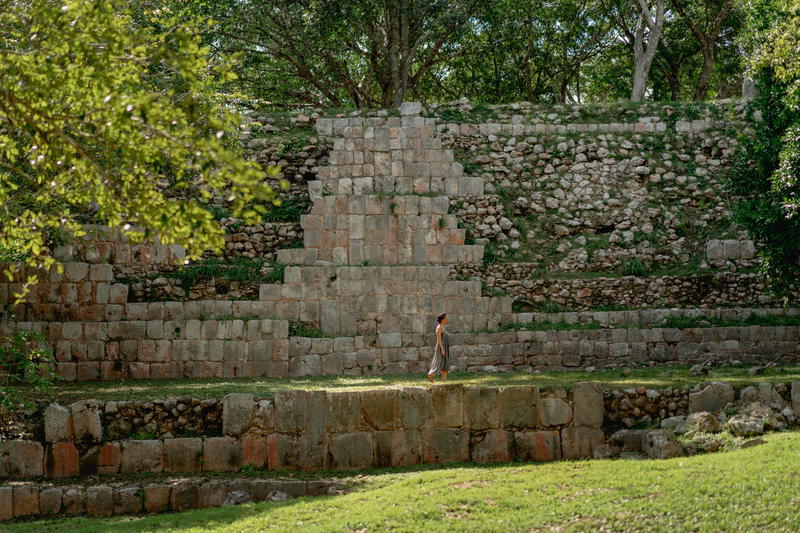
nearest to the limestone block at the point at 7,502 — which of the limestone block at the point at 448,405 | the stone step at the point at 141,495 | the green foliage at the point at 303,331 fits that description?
the stone step at the point at 141,495

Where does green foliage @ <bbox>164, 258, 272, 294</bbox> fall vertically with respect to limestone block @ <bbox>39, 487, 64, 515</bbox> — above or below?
above

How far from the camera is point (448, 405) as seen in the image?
13766 mm

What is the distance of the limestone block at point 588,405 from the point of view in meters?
13.7

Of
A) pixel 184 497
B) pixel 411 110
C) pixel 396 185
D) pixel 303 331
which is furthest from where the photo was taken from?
pixel 411 110

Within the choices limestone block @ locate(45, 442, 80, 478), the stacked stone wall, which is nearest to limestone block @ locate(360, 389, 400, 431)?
the stacked stone wall

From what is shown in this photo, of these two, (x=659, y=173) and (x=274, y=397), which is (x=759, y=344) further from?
(x=274, y=397)

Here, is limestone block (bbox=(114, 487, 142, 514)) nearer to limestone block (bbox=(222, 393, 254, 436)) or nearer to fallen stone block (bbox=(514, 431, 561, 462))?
limestone block (bbox=(222, 393, 254, 436))

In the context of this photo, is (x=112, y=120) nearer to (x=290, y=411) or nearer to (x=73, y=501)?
(x=73, y=501)

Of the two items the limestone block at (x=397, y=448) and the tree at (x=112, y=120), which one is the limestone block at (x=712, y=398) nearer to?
the limestone block at (x=397, y=448)

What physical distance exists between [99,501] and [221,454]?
6.20 feet

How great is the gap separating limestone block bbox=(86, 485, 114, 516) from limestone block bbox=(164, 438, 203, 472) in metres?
1.17

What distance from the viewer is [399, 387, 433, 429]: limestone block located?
13.6 meters

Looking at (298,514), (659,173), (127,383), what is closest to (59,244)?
(127,383)

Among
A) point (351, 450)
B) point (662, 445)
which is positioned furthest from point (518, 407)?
point (351, 450)
